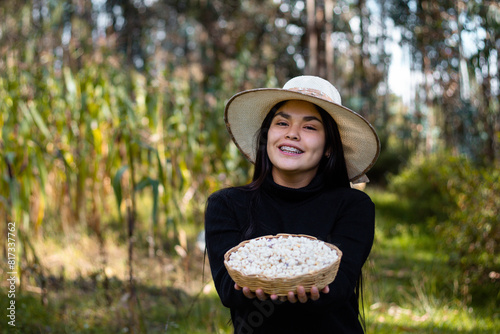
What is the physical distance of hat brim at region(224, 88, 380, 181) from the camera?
137 centimetres

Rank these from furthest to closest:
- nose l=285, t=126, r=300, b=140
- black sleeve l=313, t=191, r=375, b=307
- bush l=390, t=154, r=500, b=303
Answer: bush l=390, t=154, r=500, b=303 → nose l=285, t=126, r=300, b=140 → black sleeve l=313, t=191, r=375, b=307

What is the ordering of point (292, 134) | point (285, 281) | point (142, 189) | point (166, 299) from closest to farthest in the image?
1. point (285, 281)
2. point (292, 134)
3. point (166, 299)
4. point (142, 189)

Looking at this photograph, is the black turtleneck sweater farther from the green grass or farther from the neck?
the green grass

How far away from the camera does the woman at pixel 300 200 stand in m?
1.23

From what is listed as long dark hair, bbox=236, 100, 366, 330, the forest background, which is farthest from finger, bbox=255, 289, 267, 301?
the forest background

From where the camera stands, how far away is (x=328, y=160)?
1.44 metres

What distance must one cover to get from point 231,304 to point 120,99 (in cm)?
252

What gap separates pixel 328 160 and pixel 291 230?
0.86 ft

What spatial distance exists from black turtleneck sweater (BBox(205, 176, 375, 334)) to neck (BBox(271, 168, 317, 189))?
0.13 ft

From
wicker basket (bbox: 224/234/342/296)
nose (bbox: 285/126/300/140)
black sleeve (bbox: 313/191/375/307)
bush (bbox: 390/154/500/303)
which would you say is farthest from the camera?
bush (bbox: 390/154/500/303)

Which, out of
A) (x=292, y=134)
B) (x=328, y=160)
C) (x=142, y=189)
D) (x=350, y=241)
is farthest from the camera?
(x=142, y=189)

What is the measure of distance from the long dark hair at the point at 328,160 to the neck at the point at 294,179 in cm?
4

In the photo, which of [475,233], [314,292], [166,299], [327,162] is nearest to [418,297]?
[475,233]

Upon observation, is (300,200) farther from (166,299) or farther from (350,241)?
(166,299)
